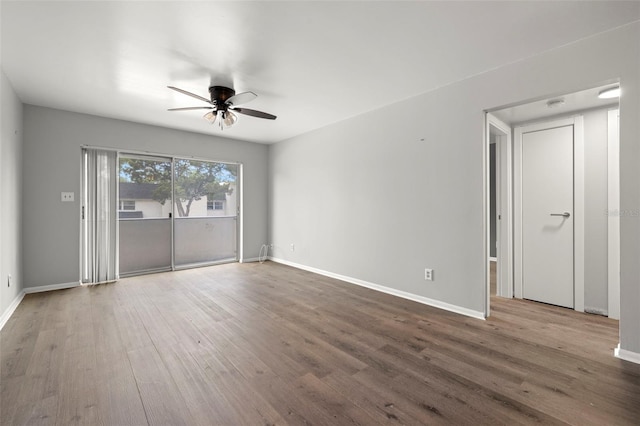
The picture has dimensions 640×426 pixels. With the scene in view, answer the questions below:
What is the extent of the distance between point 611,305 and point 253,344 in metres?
3.68

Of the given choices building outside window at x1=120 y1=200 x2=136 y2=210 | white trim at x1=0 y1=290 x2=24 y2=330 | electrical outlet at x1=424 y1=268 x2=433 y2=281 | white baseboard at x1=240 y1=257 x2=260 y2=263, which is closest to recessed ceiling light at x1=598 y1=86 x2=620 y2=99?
electrical outlet at x1=424 y1=268 x2=433 y2=281

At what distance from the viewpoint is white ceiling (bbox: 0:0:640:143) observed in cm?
193

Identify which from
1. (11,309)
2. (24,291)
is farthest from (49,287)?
(11,309)

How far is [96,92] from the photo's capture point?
3.32 meters

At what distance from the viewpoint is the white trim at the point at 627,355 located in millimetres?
2030

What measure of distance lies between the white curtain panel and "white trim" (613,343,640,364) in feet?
19.8

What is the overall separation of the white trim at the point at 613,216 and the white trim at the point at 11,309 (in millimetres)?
6147

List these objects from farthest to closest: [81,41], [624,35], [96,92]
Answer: [96,92], [81,41], [624,35]

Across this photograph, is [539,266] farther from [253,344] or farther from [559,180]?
[253,344]

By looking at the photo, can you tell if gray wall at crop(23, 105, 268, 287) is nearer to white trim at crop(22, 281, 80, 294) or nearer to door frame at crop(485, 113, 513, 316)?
white trim at crop(22, 281, 80, 294)

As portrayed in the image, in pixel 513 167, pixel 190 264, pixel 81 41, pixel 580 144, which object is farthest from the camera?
pixel 190 264

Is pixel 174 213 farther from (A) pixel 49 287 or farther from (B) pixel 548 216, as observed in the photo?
(B) pixel 548 216

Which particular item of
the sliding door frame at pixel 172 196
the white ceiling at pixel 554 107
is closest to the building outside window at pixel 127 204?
the sliding door frame at pixel 172 196

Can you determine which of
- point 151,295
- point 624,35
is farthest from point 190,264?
point 624,35
